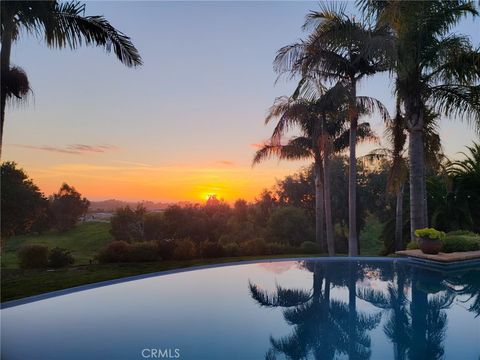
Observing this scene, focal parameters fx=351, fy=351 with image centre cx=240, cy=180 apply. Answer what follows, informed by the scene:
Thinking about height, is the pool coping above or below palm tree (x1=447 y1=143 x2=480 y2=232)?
below

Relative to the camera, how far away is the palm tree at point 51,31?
8.26 meters

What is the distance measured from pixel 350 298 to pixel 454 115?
10320mm

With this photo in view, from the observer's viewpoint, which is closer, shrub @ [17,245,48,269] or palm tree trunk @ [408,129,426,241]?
shrub @ [17,245,48,269]

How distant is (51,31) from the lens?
8688 mm

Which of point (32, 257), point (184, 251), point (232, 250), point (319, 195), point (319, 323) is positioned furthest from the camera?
point (319, 195)

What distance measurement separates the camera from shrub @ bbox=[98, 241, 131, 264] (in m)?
16.7

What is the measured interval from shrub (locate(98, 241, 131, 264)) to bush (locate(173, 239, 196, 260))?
2.39 metres

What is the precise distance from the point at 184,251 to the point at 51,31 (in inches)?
477

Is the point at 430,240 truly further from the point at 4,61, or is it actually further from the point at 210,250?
the point at 4,61

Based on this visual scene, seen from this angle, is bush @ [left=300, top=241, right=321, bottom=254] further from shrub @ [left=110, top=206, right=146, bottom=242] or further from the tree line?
the tree line

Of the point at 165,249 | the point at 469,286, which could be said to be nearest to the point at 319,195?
the point at 165,249

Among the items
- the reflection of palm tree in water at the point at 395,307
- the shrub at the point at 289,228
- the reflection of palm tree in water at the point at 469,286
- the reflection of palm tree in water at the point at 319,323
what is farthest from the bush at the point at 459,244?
the shrub at the point at 289,228

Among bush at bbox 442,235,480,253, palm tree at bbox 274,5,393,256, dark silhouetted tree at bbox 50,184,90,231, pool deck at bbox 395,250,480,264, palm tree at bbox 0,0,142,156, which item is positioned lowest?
pool deck at bbox 395,250,480,264

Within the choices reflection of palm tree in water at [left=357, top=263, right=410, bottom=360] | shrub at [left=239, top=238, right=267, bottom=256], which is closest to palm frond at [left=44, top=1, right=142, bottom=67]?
reflection of palm tree in water at [left=357, top=263, right=410, bottom=360]
